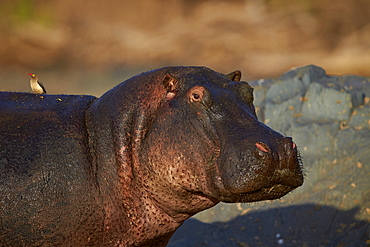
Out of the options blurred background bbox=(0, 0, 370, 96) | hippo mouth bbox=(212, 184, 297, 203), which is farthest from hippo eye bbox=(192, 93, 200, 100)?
blurred background bbox=(0, 0, 370, 96)

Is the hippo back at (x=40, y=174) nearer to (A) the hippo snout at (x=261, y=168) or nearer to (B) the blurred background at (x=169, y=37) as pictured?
(A) the hippo snout at (x=261, y=168)

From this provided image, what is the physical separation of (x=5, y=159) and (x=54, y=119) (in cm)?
43

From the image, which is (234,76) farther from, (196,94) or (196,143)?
(196,143)

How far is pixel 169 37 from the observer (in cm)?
1912

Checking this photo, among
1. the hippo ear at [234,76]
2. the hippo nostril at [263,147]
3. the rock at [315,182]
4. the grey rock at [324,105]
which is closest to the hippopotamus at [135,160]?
the hippo nostril at [263,147]

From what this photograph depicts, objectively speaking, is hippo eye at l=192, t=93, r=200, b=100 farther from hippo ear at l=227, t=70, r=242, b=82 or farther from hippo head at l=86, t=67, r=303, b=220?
hippo ear at l=227, t=70, r=242, b=82

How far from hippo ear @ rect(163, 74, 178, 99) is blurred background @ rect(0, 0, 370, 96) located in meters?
12.4

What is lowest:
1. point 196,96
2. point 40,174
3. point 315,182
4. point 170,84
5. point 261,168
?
point 315,182

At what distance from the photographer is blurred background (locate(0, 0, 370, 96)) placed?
17.4 m

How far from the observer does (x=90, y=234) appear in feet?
12.1

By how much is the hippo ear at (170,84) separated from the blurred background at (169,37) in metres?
12.4

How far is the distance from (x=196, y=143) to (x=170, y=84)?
47 cm

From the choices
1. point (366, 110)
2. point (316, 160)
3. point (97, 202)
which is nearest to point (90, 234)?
point (97, 202)

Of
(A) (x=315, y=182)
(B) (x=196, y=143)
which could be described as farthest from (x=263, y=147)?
(A) (x=315, y=182)
